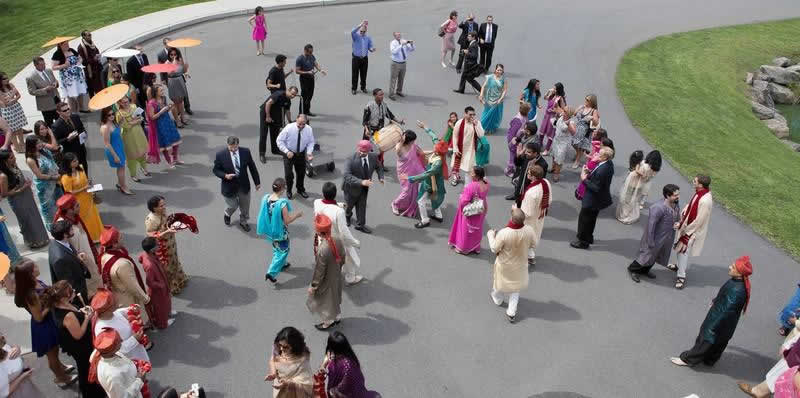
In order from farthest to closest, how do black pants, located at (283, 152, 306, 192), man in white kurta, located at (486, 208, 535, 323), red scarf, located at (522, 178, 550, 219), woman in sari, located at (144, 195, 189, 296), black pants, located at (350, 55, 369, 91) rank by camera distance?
black pants, located at (350, 55, 369, 91)
black pants, located at (283, 152, 306, 192)
red scarf, located at (522, 178, 550, 219)
man in white kurta, located at (486, 208, 535, 323)
woman in sari, located at (144, 195, 189, 296)

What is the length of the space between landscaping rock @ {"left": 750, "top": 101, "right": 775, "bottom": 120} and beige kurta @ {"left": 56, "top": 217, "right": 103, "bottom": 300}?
69.7 ft

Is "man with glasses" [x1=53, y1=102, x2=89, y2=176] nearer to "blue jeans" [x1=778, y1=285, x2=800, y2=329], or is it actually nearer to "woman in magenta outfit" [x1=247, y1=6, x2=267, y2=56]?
"woman in magenta outfit" [x1=247, y1=6, x2=267, y2=56]

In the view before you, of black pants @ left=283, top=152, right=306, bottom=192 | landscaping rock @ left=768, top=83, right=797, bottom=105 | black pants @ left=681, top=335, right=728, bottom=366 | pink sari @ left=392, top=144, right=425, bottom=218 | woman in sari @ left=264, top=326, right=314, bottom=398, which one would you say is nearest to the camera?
woman in sari @ left=264, top=326, right=314, bottom=398

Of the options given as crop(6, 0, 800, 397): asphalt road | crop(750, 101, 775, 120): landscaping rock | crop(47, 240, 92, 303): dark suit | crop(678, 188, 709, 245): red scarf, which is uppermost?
crop(678, 188, 709, 245): red scarf

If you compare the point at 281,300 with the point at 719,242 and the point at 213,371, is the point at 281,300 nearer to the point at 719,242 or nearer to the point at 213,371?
the point at 213,371

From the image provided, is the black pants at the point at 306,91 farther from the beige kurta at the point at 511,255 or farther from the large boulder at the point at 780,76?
the large boulder at the point at 780,76

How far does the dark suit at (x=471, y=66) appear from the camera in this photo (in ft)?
55.3

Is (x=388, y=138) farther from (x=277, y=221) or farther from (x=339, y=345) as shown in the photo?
(x=339, y=345)

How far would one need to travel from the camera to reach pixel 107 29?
71.0ft

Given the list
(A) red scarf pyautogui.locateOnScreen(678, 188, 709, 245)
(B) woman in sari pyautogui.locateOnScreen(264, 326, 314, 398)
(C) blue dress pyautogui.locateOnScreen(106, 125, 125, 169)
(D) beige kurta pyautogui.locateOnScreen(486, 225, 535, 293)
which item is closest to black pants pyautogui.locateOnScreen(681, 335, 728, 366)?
(A) red scarf pyautogui.locateOnScreen(678, 188, 709, 245)

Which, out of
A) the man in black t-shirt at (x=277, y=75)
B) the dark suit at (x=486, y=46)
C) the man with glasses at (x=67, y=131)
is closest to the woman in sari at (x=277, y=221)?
the man with glasses at (x=67, y=131)

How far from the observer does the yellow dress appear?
9.43m

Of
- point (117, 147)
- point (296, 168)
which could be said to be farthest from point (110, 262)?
point (296, 168)

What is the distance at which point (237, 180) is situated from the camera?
10.5 m
